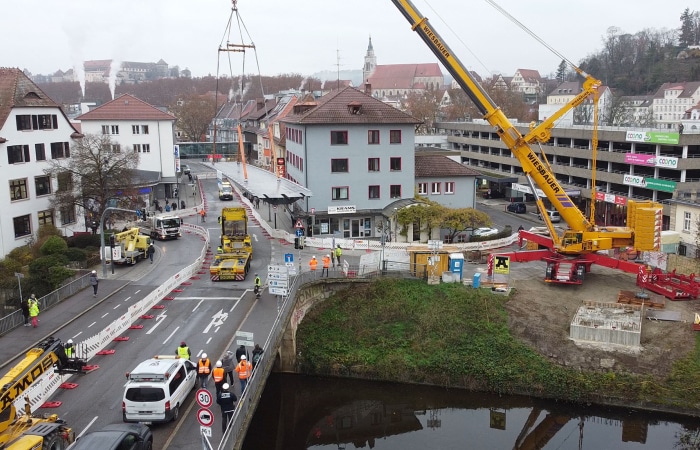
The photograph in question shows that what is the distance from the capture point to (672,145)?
54.9 metres

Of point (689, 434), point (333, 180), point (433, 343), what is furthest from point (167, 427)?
point (333, 180)

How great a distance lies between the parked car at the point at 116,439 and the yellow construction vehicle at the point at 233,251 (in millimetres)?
18945

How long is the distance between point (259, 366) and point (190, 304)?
10.5m

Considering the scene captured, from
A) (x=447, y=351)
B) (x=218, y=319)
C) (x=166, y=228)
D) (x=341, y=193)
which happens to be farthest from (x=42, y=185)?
(x=447, y=351)

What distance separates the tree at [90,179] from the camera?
45.3 m

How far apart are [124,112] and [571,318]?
55703 mm

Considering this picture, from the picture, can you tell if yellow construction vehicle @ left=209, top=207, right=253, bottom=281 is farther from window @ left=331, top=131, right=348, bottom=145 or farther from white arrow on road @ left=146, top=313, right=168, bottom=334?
window @ left=331, top=131, right=348, bottom=145

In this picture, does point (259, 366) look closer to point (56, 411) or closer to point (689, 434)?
point (56, 411)

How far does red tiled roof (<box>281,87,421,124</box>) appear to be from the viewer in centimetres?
4934

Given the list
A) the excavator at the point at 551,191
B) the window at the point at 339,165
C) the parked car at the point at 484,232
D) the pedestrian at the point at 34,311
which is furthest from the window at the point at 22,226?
the parked car at the point at 484,232

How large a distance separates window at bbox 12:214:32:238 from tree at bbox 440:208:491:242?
30060 millimetres

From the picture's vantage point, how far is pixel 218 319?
29.5 m

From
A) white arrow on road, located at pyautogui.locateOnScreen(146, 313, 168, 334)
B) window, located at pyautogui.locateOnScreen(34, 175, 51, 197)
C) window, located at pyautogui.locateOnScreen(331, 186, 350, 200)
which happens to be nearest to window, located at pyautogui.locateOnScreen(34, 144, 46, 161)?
window, located at pyautogui.locateOnScreen(34, 175, 51, 197)

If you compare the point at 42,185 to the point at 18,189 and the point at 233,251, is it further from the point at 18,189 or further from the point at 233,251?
the point at 233,251
